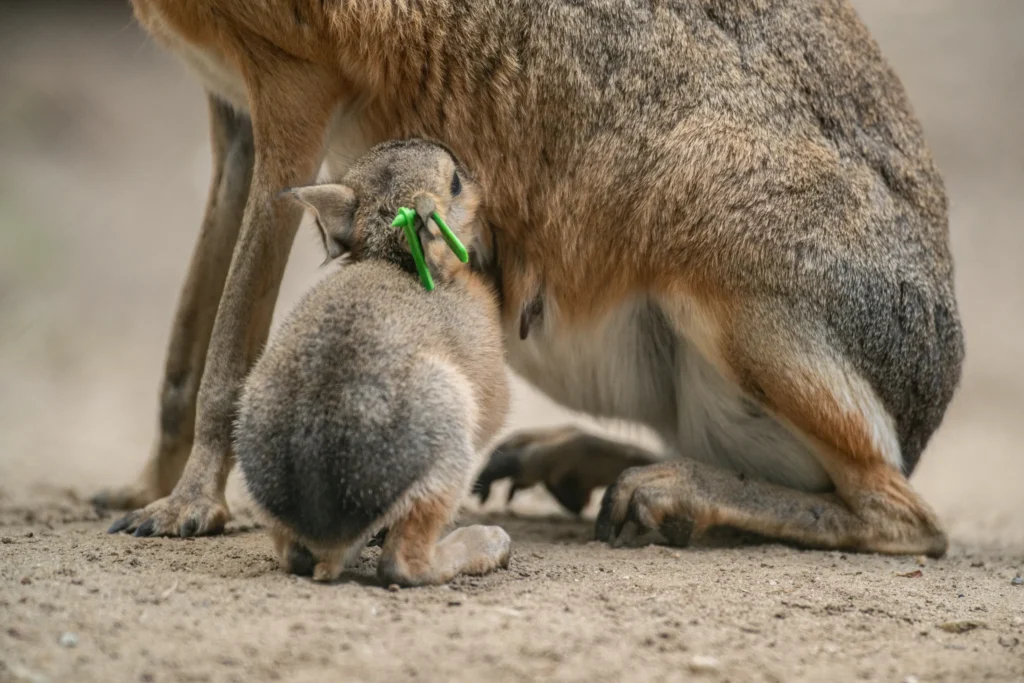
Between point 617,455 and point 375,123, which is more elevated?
point 375,123

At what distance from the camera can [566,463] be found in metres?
6.07

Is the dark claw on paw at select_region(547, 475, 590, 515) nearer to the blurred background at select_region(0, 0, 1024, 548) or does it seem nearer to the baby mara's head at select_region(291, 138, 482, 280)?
the blurred background at select_region(0, 0, 1024, 548)

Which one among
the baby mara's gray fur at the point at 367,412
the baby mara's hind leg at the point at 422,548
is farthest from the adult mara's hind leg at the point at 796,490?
the baby mara's hind leg at the point at 422,548

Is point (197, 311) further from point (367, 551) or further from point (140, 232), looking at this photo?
point (140, 232)

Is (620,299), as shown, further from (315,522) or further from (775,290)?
(315,522)

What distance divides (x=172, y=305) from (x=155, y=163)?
8.21 feet

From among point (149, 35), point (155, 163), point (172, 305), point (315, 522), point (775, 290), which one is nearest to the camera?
point (315, 522)

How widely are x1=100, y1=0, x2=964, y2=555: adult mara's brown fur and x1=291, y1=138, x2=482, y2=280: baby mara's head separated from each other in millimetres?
388

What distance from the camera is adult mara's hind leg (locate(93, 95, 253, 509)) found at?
18.6ft

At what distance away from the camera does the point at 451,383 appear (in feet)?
13.3

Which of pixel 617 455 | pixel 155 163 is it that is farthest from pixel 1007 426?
pixel 155 163

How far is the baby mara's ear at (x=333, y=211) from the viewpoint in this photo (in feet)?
14.7

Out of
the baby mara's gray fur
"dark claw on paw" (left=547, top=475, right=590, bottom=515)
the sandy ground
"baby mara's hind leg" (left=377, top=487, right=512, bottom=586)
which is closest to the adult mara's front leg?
the sandy ground

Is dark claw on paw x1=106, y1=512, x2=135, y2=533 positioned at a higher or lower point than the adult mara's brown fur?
lower
